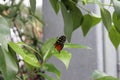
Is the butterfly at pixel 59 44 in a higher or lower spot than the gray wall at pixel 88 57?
higher

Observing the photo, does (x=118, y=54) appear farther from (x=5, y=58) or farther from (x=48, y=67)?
(x=5, y=58)

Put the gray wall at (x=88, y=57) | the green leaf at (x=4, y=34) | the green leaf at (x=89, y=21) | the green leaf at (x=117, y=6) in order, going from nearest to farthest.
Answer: the green leaf at (x=4, y=34)
the green leaf at (x=117, y=6)
the green leaf at (x=89, y=21)
the gray wall at (x=88, y=57)

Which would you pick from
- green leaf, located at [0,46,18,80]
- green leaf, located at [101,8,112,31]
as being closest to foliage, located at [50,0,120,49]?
green leaf, located at [101,8,112,31]

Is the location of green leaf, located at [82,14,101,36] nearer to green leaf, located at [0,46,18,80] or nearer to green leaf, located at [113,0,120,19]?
green leaf, located at [113,0,120,19]

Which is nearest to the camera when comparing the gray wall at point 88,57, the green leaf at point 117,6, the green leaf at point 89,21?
the green leaf at point 117,6

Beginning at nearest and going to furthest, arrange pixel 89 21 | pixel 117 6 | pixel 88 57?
pixel 117 6 < pixel 89 21 < pixel 88 57

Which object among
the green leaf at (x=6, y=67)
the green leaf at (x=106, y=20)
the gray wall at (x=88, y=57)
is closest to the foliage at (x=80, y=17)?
the green leaf at (x=106, y=20)

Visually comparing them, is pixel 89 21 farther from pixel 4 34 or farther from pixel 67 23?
pixel 4 34

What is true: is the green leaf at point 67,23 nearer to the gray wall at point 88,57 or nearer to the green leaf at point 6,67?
the green leaf at point 6,67

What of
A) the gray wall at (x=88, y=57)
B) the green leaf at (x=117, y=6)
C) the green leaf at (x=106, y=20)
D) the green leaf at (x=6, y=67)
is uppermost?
the green leaf at (x=117, y=6)

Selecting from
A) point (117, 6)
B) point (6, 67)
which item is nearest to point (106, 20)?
point (117, 6)

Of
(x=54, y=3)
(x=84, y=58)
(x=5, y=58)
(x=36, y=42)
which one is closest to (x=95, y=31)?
(x=84, y=58)
